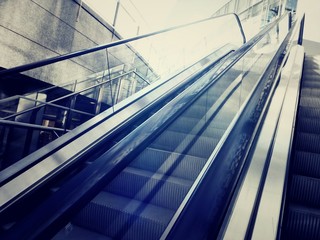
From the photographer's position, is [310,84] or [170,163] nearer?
[170,163]

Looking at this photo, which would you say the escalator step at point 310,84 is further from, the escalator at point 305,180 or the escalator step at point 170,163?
the escalator step at point 170,163

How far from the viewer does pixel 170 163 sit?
213cm

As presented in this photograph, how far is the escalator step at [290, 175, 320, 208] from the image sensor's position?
1.54 meters

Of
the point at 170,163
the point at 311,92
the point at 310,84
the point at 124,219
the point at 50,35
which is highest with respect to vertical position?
the point at 50,35

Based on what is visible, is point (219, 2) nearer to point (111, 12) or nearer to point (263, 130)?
point (111, 12)

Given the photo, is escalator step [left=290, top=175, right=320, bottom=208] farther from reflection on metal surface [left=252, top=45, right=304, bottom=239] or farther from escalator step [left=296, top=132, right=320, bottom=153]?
escalator step [left=296, top=132, right=320, bottom=153]

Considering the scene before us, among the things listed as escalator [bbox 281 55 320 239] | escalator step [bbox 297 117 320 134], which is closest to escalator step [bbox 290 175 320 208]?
escalator [bbox 281 55 320 239]

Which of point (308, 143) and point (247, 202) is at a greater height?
point (308, 143)

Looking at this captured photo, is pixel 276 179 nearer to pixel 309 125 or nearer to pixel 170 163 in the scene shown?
pixel 170 163

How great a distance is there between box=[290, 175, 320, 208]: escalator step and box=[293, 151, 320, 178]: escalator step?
265 millimetres

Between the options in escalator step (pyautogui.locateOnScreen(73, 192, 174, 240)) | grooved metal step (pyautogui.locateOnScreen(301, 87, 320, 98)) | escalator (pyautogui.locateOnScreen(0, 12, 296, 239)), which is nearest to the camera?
escalator (pyautogui.locateOnScreen(0, 12, 296, 239))

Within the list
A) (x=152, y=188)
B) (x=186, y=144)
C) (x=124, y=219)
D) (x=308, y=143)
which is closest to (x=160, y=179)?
(x=152, y=188)

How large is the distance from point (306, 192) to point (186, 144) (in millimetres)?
1155

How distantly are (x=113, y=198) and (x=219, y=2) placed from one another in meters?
13.4
